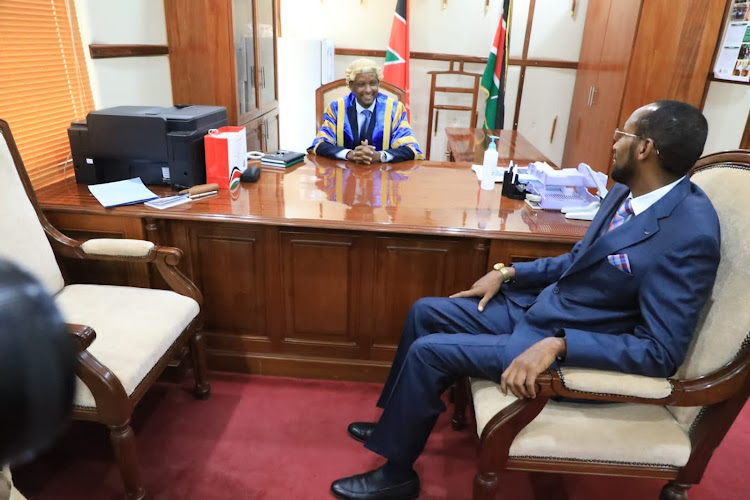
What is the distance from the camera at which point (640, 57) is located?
3.59 metres

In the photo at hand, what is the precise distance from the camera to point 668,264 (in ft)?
3.69

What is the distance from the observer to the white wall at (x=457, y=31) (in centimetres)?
459

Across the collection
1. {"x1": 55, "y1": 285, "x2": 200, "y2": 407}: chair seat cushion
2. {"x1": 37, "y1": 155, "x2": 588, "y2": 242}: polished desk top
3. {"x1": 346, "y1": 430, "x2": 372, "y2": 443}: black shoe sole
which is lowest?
{"x1": 346, "y1": 430, "x2": 372, "y2": 443}: black shoe sole

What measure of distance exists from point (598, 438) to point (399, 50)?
392 cm

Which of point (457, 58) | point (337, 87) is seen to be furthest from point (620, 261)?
point (457, 58)

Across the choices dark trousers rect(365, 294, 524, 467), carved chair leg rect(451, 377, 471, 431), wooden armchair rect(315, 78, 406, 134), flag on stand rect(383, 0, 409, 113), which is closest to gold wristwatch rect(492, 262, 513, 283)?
dark trousers rect(365, 294, 524, 467)

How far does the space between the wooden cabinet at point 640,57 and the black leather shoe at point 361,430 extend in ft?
9.96

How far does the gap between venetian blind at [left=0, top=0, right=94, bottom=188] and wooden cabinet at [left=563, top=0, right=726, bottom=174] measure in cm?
346

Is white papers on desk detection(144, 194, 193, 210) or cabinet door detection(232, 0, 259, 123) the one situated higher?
cabinet door detection(232, 0, 259, 123)

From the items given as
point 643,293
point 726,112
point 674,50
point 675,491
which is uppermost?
point 674,50

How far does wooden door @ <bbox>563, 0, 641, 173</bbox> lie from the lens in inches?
148

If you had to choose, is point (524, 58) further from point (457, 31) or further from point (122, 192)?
point (122, 192)

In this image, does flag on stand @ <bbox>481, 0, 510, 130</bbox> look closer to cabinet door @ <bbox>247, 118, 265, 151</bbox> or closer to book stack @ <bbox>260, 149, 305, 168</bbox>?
cabinet door @ <bbox>247, 118, 265, 151</bbox>

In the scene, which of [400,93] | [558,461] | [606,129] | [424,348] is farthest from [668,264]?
[606,129]
